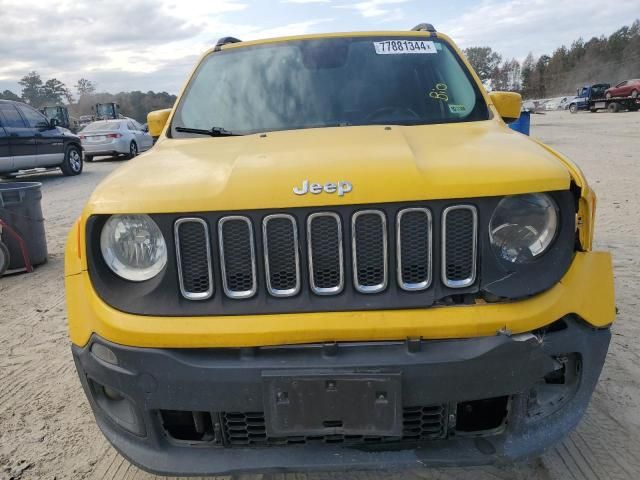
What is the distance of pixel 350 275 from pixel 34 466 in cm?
191

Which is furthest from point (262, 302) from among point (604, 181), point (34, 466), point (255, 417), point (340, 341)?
point (604, 181)

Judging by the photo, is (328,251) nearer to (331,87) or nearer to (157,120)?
(331,87)

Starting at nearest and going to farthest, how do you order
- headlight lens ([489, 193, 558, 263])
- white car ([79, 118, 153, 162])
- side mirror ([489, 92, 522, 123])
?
headlight lens ([489, 193, 558, 263]), side mirror ([489, 92, 522, 123]), white car ([79, 118, 153, 162])

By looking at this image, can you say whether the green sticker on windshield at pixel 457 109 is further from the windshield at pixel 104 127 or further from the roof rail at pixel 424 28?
the windshield at pixel 104 127

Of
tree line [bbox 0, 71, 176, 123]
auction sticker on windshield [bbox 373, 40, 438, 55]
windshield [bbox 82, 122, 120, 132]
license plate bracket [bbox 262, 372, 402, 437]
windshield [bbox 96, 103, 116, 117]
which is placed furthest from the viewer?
tree line [bbox 0, 71, 176, 123]

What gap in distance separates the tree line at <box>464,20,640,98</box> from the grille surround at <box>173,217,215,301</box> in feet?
269

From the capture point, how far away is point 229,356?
181 cm

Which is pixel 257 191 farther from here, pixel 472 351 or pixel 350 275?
pixel 472 351

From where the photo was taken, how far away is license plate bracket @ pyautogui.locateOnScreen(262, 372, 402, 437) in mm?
1730

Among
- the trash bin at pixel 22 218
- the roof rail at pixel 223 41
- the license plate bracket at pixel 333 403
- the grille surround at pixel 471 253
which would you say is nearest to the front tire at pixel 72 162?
the trash bin at pixel 22 218

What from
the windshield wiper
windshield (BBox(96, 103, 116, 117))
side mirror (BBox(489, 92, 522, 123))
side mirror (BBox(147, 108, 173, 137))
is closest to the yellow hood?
the windshield wiper

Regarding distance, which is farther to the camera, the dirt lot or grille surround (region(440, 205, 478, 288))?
the dirt lot

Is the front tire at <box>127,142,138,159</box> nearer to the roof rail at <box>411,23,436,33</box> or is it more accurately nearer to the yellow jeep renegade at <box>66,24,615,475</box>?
the roof rail at <box>411,23,436,33</box>

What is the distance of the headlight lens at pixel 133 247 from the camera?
1899mm
